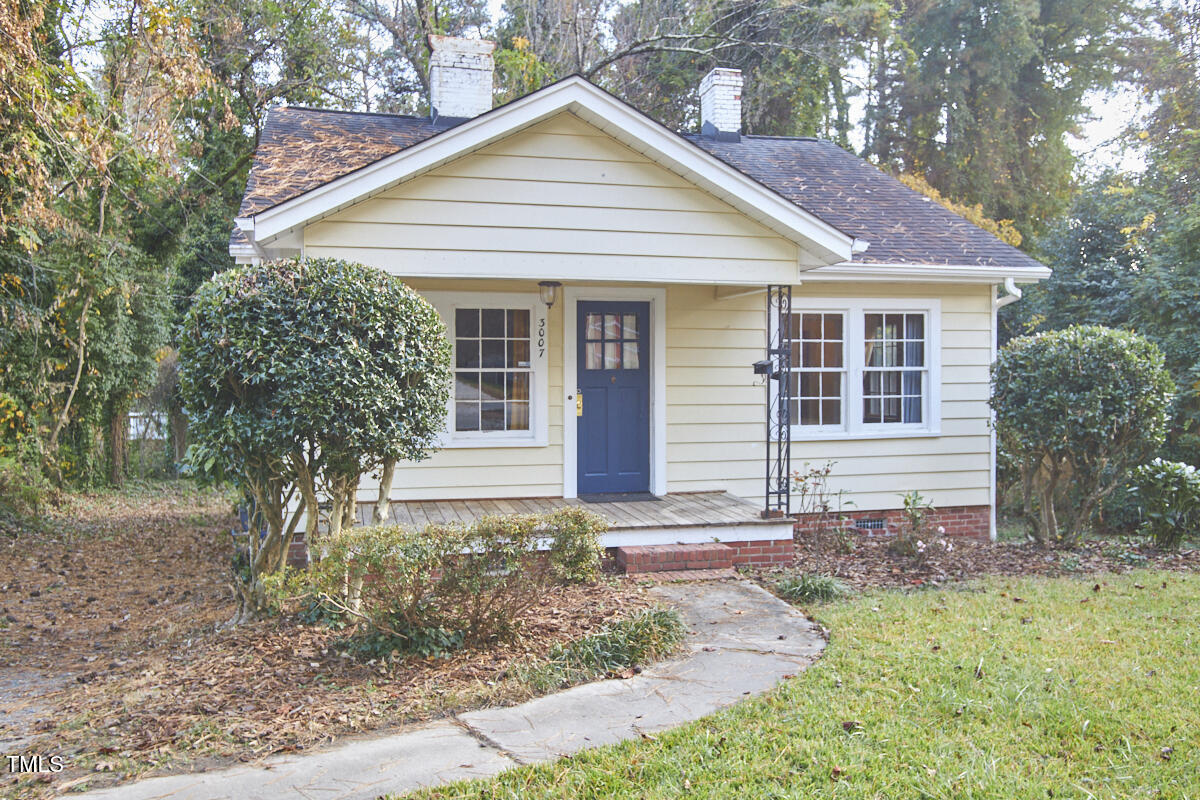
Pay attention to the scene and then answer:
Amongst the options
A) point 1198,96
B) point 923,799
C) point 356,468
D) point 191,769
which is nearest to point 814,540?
point 356,468

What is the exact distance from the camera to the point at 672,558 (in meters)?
7.65

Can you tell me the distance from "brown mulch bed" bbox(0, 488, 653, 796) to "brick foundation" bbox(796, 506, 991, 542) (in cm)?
432

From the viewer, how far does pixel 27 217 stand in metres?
8.17

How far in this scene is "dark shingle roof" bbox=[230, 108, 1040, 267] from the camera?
923 cm

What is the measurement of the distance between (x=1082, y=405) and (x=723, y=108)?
6528mm

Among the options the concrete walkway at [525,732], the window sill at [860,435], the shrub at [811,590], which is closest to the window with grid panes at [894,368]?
the window sill at [860,435]

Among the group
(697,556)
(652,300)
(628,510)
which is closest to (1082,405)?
(697,556)

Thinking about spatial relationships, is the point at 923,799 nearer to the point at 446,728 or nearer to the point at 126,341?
the point at 446,728

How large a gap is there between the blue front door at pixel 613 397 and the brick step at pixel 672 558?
198 cm

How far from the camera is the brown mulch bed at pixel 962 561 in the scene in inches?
311

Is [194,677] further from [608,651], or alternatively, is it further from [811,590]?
[811,590]

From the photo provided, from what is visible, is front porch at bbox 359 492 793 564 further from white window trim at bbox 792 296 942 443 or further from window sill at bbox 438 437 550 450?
white window trim at bbox 792 296 942 443

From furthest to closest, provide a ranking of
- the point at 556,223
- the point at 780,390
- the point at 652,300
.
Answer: the point at 652,300
the point at 780,390
the point at 556,223

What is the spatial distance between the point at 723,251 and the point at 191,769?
6103 mm
